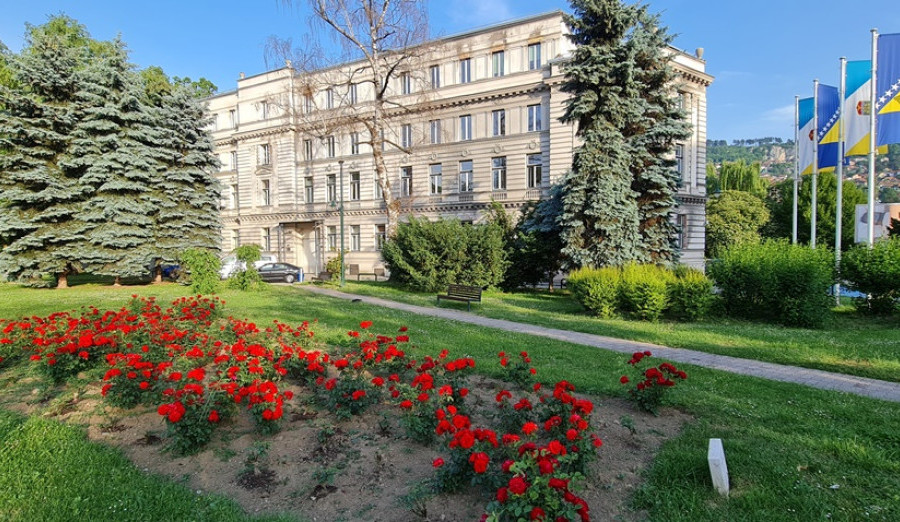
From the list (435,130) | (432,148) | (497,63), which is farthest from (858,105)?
(435,130)

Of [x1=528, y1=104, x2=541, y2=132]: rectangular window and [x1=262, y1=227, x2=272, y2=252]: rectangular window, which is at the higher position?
[x1=528, y1=104, x2=541, y2=132]: rectangular window

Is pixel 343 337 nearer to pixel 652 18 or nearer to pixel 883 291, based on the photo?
pixel 883 291

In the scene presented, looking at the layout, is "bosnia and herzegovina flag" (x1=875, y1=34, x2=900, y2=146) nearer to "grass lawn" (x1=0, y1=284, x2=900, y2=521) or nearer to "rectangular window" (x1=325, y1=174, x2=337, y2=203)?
"grass lawn" (x1=0, y1=284, x2=900, y2=521)

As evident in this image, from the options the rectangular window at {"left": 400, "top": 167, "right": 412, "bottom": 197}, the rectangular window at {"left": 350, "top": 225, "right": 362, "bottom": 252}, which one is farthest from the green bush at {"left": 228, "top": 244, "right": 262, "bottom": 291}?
the rectangular window at {"left": 400, "top": 167, "right": 412, "bottom": 197}

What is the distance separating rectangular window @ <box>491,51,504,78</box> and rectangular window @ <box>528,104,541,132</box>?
346 cm

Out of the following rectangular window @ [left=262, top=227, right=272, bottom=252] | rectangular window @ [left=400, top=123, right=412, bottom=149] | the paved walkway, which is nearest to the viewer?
the paved walkway

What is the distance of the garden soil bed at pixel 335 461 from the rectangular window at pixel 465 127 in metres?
29.9

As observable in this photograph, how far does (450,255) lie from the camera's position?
1998cm

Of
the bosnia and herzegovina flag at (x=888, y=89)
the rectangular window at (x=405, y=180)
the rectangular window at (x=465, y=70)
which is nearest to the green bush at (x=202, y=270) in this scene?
the rectangular window at (x=405, y=180)

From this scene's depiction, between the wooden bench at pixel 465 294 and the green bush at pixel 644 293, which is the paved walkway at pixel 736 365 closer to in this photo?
the wooden bench at pixel 465 294

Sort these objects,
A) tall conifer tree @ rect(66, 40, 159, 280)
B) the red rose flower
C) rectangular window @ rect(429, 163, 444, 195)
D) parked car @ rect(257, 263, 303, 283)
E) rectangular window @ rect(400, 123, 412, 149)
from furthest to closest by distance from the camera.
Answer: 1. rectangular window @ rect(400, 123, 412, 149)
2. rectangular window @ rect(429, 163, 444, 195)
3. parked car @ rect(257, 263, 303, 283)
4. tall conifer tree @ rect(66, 40, 159, 280)
5. the red rose flower

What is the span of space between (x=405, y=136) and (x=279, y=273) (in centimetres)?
1435

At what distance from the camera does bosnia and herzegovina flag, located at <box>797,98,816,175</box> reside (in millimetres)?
19016

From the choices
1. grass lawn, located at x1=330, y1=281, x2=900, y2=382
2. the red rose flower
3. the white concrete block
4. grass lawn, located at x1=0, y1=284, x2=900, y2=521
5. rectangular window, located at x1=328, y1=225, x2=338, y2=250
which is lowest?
grass lawn, located at x1=330, y1=281, x2=900, y2=382
